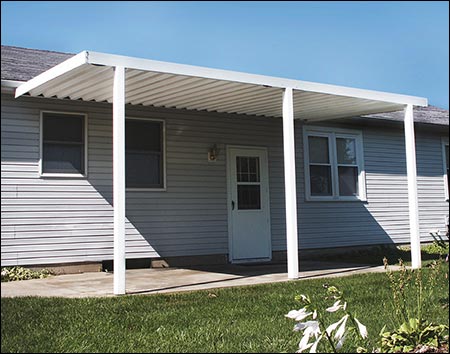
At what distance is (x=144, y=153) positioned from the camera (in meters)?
10.1

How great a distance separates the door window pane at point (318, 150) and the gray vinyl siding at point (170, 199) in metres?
0.33

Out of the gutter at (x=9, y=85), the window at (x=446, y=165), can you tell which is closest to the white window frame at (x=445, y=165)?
the window at (x=446, y=165)

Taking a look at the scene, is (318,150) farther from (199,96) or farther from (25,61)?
(25,61)

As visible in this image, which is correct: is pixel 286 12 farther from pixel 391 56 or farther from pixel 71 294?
pixel 71 294

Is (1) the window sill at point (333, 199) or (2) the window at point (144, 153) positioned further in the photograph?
(1) the window sill at point (333, 199)

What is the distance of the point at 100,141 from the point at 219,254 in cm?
296

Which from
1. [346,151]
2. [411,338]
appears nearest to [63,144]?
[346,151]

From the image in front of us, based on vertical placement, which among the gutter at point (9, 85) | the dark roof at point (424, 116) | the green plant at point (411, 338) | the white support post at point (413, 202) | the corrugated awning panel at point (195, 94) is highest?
the dark roof at point (424, 116)

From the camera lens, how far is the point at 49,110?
9219mm

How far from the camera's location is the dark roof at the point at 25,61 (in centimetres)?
923

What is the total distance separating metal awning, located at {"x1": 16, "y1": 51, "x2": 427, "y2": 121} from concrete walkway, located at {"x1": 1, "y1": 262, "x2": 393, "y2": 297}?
2.69 meters

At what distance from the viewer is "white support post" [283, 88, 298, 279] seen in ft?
27.3

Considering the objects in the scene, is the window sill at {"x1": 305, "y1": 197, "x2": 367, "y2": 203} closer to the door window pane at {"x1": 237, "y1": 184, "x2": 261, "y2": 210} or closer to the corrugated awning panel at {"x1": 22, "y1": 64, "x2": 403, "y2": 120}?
the door window pane at {"x1": 237, "y1": 184, "x2": 261, "y2": 210}

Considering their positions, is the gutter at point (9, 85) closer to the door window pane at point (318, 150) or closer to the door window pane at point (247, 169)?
the door window pane at point (247, 169)
